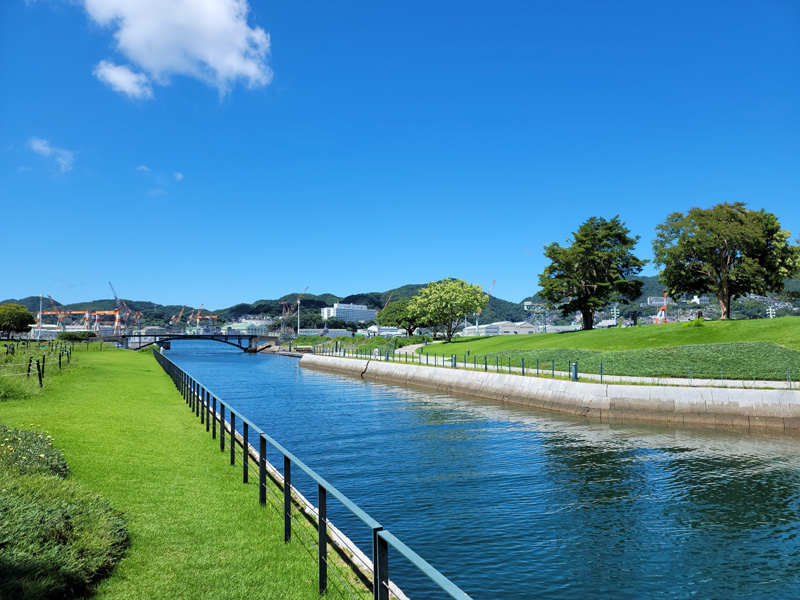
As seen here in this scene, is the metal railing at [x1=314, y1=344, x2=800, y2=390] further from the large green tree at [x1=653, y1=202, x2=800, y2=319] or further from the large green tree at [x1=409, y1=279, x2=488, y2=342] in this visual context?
the large green tree at [x1=409, y1=279, x2=488, y2=342]

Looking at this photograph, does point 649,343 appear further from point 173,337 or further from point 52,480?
point 173,337

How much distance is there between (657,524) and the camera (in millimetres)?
11594

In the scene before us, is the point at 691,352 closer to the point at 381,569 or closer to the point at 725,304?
the point at 725,304

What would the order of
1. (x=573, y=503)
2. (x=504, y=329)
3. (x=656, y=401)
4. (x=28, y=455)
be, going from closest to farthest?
(x=28, y=455) → (x=573, y=503) → (x=656, y=401) → (x=504, y=329)

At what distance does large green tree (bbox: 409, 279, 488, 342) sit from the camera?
87625mm

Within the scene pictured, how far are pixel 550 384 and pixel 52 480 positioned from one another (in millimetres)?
26705

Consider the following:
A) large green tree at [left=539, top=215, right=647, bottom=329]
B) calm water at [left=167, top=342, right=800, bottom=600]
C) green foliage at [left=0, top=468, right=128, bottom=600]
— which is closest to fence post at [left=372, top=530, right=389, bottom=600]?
green foliage at [left=0, top=468, right=128, bottom=600]

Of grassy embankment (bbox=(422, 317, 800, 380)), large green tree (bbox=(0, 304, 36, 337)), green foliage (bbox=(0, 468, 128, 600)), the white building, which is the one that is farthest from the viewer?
the white building

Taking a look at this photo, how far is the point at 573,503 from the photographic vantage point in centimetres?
1298

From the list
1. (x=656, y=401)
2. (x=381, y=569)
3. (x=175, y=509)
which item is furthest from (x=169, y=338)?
(x=381, y=569)

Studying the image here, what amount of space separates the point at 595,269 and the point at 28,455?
224 feet

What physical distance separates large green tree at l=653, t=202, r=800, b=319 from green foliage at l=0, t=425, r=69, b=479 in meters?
56.8

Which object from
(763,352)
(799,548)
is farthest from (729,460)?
(763,352)

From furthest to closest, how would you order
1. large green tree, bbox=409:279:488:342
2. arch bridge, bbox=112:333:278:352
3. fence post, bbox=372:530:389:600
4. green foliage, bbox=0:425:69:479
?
arch bridge, bbox=112:333:278:352, large green tree, bbox=409:279:488:342, green foliage, bbox=0:425:69:479, fence post, bbox=372:530:389:600
